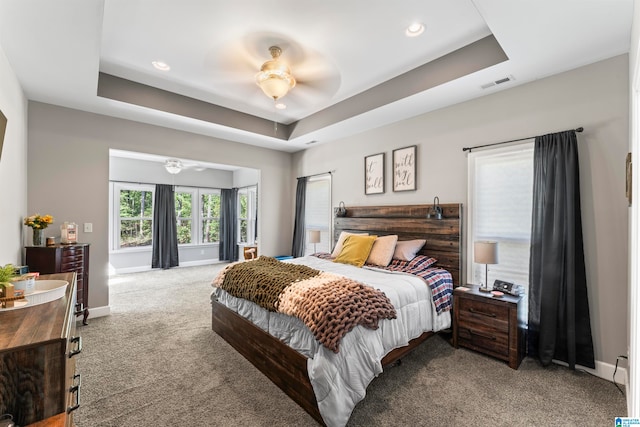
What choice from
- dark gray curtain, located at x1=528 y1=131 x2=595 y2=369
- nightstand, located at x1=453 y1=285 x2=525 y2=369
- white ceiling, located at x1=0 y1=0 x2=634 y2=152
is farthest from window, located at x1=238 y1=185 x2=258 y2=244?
dark gray curtain, located at x1=528 y1=131 x2=595 y2=369

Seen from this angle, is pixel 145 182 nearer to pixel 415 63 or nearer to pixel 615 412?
pixel 415 63

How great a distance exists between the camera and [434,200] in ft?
11.9

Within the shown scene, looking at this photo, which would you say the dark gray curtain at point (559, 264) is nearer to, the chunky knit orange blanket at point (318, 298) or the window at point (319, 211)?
the chunky knit orange blanket at point (318, 298)

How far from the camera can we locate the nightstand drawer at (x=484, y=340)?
2605 mm

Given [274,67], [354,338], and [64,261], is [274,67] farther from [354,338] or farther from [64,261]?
[64,261]

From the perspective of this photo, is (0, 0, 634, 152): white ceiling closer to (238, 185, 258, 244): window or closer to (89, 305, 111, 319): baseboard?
(89, 305, 111, 319): baseboard

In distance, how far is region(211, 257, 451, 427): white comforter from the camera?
5.95 feet

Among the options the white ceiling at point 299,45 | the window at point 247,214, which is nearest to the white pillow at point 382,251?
the white ceiling at point 299,45

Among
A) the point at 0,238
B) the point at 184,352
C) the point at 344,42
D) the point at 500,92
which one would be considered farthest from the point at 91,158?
the point at 500,92

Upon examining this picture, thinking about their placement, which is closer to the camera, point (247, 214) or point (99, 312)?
point (99, 312)

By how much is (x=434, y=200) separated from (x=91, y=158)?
441 cm

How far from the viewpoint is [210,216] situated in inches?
322

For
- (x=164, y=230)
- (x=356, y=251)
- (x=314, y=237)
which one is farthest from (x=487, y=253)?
(x=164, y=230)

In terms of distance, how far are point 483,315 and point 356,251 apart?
1.51 meters
